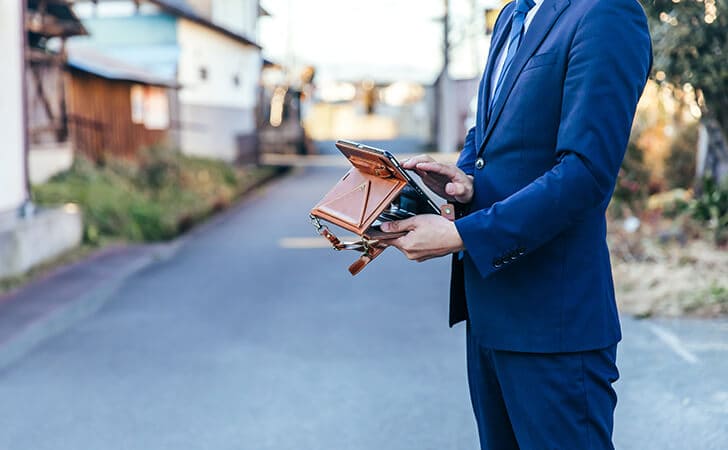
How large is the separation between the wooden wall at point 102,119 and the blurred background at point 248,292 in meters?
0.05

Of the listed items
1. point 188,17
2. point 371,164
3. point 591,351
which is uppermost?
point 188,17

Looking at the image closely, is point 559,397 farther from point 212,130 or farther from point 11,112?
point 212,130

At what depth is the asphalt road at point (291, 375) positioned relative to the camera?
14.1 ft

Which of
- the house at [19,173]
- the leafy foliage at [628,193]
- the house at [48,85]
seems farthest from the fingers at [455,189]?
the house at [48,85]

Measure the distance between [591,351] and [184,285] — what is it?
6.85 meters

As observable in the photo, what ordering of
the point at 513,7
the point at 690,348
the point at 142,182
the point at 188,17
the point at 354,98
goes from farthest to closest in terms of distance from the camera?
the point at 354,98
the point at 188,17
the point at 142,182
the point at 690,348
the point at 513,7

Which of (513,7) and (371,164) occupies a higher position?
(513,7)

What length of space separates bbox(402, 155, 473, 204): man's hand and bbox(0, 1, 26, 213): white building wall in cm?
824

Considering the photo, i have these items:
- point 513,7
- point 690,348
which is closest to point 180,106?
point 690,348

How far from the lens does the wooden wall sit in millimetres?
14867

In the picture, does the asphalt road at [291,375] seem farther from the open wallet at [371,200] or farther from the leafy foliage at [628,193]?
the leafy foliage at [628,193]

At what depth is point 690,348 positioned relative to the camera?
5508 mm

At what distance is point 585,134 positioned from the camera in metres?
1.80

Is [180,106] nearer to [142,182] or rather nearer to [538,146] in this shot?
[142,182]
